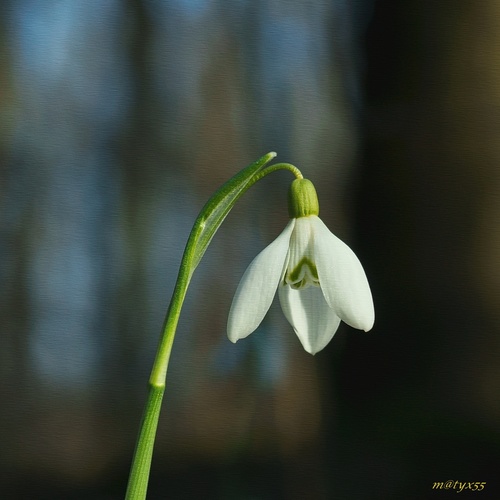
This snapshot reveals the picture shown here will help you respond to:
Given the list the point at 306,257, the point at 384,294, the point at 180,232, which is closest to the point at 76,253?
the point at 180,232

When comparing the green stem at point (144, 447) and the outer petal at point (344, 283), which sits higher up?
the outer petal at point (344, 283)

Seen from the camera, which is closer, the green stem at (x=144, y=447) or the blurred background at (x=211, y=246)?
the green stem at (x=144, y=447)

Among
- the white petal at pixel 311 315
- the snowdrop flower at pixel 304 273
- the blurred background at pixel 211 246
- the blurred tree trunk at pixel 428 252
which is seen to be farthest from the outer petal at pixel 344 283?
the blurred background at pixel 211 246

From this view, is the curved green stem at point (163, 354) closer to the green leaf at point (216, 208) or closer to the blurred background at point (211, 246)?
the green leaf at point (216, 208)

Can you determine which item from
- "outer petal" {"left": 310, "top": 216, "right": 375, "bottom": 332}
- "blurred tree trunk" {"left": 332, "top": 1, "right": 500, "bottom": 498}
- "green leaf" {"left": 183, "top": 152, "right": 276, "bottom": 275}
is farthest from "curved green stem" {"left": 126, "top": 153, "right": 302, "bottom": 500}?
"blurred tree trunk" {"left": 332, "top": 1, "right": 500, "bottom": 498}

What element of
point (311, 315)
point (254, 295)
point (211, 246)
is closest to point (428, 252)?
point (211, 246)

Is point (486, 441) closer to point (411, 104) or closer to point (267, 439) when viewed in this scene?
point (267, 439)
